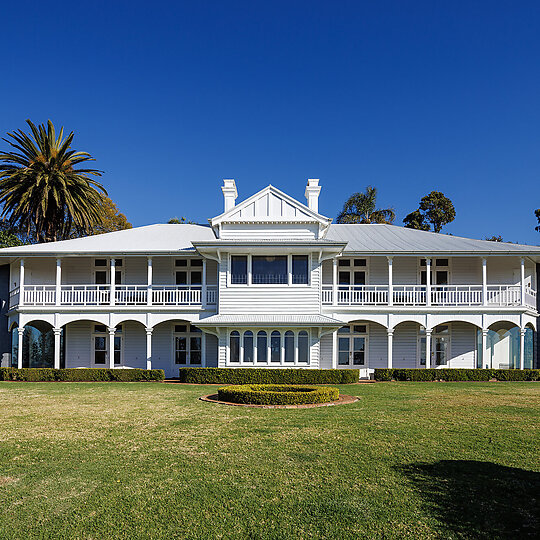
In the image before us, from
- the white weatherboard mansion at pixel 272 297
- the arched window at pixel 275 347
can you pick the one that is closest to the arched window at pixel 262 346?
the white weatherboard mansion at pixel 272 297

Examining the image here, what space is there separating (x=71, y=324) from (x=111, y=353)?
393 cm

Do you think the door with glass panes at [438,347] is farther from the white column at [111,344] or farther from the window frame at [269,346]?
the white column at [111,344]

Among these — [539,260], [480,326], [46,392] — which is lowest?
[46,392]

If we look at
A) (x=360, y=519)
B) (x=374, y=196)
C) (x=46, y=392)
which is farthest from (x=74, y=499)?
(x=374, y=196)

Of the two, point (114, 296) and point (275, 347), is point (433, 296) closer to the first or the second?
point (275, 347)

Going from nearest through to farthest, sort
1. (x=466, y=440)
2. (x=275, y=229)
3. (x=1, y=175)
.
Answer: (x=466, y=440), (x=275, y=229), (x=1, y=175)

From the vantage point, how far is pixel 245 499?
838cm

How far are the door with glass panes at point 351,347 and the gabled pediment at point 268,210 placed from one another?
21.3 ft

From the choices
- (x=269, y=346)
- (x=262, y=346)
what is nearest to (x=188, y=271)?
(x=262, y=346)

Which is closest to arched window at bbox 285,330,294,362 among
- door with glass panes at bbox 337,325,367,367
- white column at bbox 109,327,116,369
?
door with glass panes at bbox 337,325,367,367

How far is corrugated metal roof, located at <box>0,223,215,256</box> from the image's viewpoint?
27.6 m

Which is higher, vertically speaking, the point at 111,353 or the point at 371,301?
the point at 371,301

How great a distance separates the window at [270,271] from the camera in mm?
26734

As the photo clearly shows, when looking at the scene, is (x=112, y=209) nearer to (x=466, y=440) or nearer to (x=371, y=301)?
(x=371, y=301)
